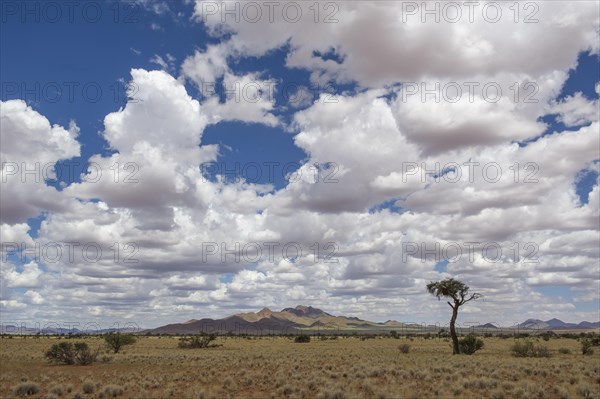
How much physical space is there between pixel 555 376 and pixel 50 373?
3168 centimetres

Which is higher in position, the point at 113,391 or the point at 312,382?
the point at 312,382

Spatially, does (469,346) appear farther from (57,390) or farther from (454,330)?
(57,390)

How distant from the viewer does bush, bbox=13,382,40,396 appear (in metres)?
25.7

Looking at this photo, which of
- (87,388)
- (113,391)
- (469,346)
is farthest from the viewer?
(469,346)

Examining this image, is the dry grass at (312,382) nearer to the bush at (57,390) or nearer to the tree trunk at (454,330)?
the bush at (57,390)

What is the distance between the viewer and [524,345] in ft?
163

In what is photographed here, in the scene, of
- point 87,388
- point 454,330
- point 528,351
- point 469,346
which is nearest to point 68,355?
point 87,388

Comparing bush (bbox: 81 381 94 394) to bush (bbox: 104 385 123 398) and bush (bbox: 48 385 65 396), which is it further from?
bush (bbox: 104 385 123 398)

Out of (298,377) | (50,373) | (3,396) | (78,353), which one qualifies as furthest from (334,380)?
(78,353)

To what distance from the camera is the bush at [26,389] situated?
25672mm

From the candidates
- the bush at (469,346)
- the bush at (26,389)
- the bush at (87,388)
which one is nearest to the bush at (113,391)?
the bush at (87,388)

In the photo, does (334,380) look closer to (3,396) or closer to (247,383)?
(247,383)

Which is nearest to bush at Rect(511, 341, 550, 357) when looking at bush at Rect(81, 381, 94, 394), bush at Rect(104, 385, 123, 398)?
bush at Rect(104, 385, 123, 398)

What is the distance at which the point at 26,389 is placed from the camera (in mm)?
25953
